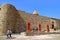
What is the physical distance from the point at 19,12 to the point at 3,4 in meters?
4.67

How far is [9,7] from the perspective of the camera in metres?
34.6

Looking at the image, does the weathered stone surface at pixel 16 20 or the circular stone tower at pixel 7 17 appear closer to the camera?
the circular stone tower at pixel 7 17

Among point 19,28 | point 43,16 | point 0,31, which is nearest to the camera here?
point 0,31

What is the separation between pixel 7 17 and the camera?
3422 cm

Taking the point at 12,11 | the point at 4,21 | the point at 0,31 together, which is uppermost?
the point at 12,11

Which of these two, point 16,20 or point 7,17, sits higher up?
point 7,17

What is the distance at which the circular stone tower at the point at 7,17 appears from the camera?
33.7m

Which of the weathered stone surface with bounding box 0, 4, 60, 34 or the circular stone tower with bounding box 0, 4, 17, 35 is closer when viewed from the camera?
the circular stone tower with bounding box 0, 4, 17, 35

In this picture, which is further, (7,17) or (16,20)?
(16,20)

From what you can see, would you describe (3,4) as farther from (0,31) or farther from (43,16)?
(43,16)

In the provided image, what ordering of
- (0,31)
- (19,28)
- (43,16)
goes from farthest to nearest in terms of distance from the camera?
(43,16) → (19,28) → (0,31)

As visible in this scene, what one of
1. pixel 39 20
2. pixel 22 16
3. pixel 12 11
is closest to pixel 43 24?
pixel 39 20

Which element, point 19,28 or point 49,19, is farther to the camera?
point 49,19

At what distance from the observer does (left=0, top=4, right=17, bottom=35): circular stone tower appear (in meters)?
33.7
